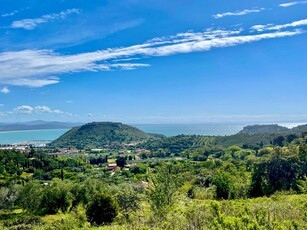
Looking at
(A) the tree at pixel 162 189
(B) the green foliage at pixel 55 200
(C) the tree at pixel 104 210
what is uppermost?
(A) the tree at pixel 162 189

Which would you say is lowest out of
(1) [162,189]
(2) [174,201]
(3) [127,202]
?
(3) [127,202]

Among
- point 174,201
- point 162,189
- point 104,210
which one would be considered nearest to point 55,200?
point 104,210

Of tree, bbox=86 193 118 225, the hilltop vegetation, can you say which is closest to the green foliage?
the hilltop vegetation

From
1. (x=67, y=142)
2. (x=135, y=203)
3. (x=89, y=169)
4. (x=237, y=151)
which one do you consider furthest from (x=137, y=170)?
(x=67, y=142)

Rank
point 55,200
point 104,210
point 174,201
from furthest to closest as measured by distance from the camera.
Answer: point 55,200 → point 104,210 → point 174,201

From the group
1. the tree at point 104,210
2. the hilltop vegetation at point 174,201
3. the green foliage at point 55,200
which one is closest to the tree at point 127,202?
the hilltop vegetation at point 174,201

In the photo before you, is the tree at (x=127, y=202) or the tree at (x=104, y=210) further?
the tree at (x=127, y=202)

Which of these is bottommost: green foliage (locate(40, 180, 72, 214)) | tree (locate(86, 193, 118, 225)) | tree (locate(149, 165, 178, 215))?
green foliage (locate(40, 180, 72, 214))

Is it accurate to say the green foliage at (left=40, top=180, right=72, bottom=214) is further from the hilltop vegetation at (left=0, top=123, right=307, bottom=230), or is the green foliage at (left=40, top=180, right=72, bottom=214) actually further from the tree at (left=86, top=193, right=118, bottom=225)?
the tree at (left=86, top=193, right=118, bottom=225)

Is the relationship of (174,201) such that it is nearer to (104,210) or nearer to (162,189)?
(162,189)

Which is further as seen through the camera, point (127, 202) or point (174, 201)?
point (127, 202)

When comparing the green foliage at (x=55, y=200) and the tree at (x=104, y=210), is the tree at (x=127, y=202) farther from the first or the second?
the green foliage at (x=55, y=200)

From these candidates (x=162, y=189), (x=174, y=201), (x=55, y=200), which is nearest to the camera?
(x=162, y=189)

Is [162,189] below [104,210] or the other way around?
the other way around
